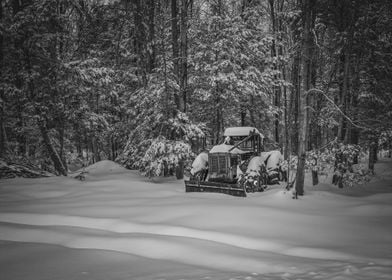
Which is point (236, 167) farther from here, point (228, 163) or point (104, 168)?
point (104, 168)

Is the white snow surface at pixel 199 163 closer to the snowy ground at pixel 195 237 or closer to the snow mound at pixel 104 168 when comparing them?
Answer: the snowy ground at pixel 195 237

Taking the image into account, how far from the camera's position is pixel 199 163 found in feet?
35.8

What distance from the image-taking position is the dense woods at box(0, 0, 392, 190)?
9617 millimetres

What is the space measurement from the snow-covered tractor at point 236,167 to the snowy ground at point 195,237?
0.92 metres

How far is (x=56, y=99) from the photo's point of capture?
43.5 feet

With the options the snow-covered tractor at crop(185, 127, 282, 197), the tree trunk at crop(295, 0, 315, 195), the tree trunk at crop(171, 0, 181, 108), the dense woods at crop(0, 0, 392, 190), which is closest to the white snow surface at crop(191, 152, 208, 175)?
the snow-covered tractor at crop(185, 127, 282, 197)

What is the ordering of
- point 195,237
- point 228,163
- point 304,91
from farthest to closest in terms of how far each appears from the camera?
point 228,163 → point 304,91 → point 195,237

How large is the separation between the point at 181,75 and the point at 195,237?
322 inches

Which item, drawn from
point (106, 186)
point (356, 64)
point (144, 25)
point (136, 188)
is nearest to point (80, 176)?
point (106, 186)

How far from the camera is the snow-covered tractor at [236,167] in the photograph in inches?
377

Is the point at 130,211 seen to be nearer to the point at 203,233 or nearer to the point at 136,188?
the point at 203,233

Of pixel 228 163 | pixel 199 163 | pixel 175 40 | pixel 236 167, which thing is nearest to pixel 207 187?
pixel 228 163

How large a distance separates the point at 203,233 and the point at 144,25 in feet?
33.8

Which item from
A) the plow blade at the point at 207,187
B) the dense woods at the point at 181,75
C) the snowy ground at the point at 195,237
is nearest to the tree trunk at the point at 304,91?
the dense woods at the point at 181,75
